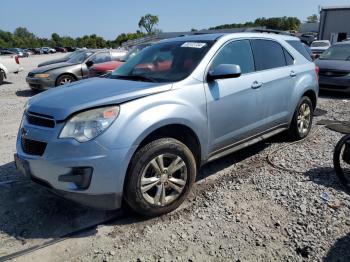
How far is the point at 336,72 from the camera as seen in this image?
32.6ft

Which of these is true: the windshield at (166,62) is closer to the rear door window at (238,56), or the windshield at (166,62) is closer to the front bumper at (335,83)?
the rear door window at (238,56)

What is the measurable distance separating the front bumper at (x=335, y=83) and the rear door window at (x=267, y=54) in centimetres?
552

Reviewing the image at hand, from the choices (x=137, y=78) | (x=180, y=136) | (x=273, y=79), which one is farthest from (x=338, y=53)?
(x=180, y=136)

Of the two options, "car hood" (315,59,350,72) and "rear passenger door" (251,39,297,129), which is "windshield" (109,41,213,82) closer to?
"rear passenger door" (251,39,297,129)

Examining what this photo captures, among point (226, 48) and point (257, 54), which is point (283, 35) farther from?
point (226, 48)

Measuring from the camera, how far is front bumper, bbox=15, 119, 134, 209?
2.93m

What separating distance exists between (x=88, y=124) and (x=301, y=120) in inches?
152

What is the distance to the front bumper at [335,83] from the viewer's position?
974 centimetres

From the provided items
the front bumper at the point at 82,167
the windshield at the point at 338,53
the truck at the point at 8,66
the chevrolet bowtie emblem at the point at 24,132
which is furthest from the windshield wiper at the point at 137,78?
the truck at the point at 8,66

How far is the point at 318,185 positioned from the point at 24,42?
118 m

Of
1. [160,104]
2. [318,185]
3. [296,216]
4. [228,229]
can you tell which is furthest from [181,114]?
[318,185]

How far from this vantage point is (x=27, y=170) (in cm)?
323

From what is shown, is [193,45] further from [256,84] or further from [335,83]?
[335,83]

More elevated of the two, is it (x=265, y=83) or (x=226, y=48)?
(x=226, y=48)
